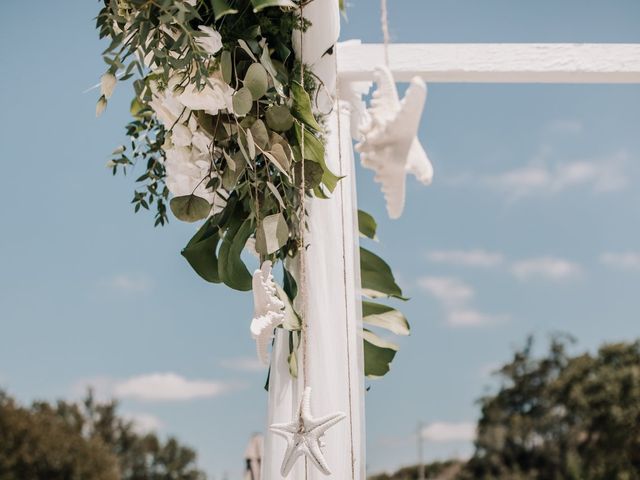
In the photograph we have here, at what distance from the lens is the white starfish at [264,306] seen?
1.37 m

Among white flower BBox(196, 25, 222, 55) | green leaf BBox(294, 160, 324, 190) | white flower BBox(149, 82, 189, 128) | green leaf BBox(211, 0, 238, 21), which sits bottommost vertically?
green leaf BBox(294, 160, 324, 190)

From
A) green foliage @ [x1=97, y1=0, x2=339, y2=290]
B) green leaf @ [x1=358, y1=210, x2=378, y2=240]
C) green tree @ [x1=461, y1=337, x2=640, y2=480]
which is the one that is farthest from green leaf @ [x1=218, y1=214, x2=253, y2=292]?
green tree @ [x1=461, y1=337, x2=640, y2=480]

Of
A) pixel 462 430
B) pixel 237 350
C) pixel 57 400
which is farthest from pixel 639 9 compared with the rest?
pixel 237 350

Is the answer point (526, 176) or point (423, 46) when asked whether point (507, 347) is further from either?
point (423, 46)

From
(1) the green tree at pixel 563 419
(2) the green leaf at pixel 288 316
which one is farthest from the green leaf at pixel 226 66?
(1) the green tree at pixel 563 419

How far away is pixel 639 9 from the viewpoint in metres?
17.7

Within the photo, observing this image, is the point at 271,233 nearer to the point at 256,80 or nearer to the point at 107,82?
the point at 256,80

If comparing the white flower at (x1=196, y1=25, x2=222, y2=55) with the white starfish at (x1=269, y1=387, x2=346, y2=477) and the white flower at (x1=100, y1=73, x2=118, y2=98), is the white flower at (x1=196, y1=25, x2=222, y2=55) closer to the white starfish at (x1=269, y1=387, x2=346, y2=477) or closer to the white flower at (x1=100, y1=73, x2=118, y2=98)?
the white flower at (x1=100, y1=73, x2=118, y2=98)

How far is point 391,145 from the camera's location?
46.3 inches

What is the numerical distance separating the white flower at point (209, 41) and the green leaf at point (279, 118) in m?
0.15

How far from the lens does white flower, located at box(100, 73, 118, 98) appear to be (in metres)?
1.35

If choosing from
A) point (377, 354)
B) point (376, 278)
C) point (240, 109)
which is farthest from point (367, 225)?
point (240, 109)

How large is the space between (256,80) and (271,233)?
0.26 metres

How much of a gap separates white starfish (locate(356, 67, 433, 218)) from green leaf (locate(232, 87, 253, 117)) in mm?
207
